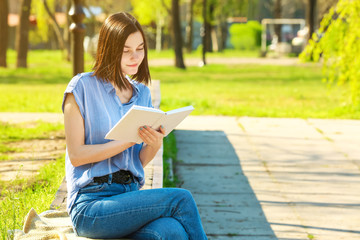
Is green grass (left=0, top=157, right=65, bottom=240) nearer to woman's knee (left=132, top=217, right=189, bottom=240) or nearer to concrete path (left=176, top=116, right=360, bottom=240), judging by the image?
woman's knee (left=132, top=217, right=189, bottom=240)

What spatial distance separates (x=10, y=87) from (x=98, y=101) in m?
12.6

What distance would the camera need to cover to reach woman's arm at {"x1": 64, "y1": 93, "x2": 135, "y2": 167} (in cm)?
308

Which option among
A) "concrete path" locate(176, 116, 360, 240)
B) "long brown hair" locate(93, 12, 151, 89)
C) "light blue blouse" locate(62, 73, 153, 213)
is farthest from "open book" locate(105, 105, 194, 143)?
"concrete path" locate(176, 116, 360, 240)

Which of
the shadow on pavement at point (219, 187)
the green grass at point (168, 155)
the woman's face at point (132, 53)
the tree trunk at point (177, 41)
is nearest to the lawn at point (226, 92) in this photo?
the tree trunk at point (177, 41)

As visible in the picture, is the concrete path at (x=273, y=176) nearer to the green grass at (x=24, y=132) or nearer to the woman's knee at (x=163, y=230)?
→ the green grass at (x=24, y=132)

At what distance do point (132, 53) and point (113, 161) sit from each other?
557 millimetres

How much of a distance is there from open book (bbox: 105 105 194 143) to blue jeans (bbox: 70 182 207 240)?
0.28 metres

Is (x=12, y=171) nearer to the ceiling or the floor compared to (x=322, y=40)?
nearer to the floor

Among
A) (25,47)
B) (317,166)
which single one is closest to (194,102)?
(317,166)

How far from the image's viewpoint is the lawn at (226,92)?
11344 millimetres

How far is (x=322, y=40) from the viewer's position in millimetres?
10320

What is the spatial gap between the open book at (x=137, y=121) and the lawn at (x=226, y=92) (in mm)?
7878

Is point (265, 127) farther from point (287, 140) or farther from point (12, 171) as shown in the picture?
point (12, 171)

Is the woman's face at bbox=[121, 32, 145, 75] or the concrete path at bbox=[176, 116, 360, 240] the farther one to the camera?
the concrete path at bbox=[176, 116, 360, 240]
